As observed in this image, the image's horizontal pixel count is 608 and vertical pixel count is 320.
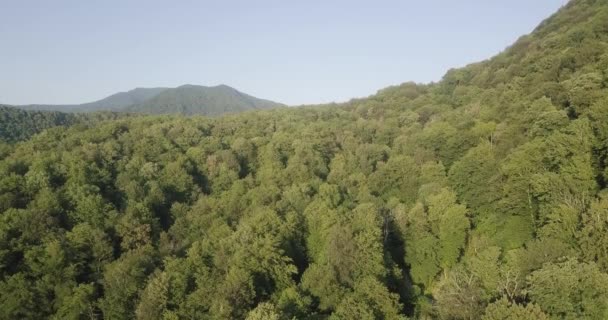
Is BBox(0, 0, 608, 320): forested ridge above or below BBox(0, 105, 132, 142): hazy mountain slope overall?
below

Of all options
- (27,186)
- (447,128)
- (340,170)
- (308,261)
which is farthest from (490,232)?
(27,186)

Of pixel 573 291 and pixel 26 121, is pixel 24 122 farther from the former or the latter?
pixel 573 291

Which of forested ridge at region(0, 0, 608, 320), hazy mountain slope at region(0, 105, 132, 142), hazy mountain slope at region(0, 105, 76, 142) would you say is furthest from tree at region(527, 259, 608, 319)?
hazy mountain slope at region(0, 105, 76, 142)

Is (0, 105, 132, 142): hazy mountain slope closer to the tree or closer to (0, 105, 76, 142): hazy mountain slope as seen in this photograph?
(0, 105, 76, 142): hazy mountain slope

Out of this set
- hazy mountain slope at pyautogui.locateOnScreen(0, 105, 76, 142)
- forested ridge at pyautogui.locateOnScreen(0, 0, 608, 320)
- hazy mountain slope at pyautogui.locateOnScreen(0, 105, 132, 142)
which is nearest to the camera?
forested ridge at pyautogui.locateOnScreen(0, 0, 608, 320)

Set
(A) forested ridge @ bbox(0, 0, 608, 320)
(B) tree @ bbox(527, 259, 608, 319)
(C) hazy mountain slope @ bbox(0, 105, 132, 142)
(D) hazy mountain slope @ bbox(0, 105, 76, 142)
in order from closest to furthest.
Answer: (B) tree @ bbox(527, 259, 608, 319) < (A) forested ridge @ bbox(0, 0, 608, 320) < (C) hazy mountain slope @ bbox(0, 105, 132, 142) < (D) hazy mountain slope @ bbox(0, 105, 76, 142)

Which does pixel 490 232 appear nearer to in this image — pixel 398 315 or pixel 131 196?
pixel 398 315

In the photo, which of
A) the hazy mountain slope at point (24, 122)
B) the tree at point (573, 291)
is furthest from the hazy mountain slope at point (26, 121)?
the tree at point (573, 291)

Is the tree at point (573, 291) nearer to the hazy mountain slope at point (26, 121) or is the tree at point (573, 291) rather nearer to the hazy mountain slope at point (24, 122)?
the hazy mountain slope at point (26, 121)

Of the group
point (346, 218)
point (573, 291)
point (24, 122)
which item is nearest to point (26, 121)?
point (24, 122)
